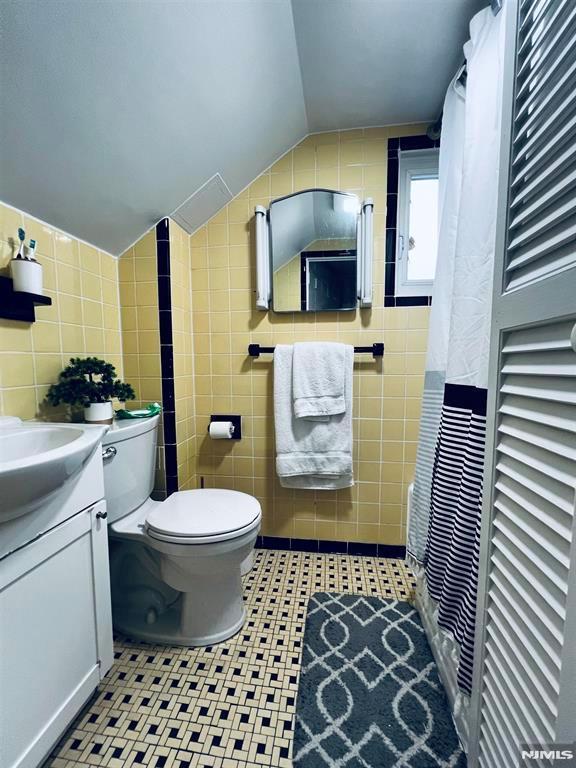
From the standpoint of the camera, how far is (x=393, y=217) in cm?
154

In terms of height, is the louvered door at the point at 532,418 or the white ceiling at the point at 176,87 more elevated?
the white ceiling at the point at 176,87

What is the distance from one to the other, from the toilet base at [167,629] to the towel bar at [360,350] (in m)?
1.13

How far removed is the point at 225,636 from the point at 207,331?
1349mm

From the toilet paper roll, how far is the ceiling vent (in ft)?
3.32

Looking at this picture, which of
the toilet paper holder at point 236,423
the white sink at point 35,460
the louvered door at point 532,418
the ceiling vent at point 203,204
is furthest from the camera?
the toilet paper holder at point 236,423

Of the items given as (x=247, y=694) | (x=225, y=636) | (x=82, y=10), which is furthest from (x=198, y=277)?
(x=247, y=694)

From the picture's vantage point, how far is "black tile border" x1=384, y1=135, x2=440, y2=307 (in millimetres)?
1493

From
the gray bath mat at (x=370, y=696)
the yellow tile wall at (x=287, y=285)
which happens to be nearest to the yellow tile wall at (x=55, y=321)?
the yellow tile wall at (x=287, y=285)

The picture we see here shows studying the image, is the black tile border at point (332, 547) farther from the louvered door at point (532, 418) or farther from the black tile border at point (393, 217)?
the black tile border at point (393, 217)

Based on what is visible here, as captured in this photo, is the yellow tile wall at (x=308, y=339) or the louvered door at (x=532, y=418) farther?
the yellow tile wall at (x=308, y=339)

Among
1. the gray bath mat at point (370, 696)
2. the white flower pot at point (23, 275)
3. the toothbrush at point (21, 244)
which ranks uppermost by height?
the toothbrush at point (21, 244)

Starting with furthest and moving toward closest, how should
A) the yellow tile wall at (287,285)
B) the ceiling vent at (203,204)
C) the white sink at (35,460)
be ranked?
the yellow tile wall at (287,285) < the ceiling vent at (203,204) < the white sink at (35,460)

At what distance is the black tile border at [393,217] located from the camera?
4.90ft

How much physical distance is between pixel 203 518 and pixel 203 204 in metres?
1.42
